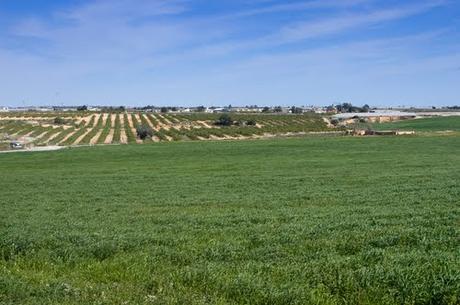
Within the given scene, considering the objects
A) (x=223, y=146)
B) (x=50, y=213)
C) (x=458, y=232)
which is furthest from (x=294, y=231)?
A: (x=223, y=146)

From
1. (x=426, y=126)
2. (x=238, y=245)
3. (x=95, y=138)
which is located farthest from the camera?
(x=426, y=126)

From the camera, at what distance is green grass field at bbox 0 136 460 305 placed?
28.0 feet

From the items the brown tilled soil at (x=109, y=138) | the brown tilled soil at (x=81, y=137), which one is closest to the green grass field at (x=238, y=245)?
the brown tilled soil at (x=109, y=138)

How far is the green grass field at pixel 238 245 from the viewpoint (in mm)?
8523

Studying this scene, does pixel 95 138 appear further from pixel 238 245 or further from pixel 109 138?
pixel 238 245

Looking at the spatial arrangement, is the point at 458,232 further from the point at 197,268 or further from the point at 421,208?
the point at 197,268

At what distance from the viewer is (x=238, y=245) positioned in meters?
12.1

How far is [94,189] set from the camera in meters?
30.3

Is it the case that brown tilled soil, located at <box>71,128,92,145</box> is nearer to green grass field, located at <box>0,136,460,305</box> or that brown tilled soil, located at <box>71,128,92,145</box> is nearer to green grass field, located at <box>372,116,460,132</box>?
green grass field, located at <box>372,116,460,132</box>

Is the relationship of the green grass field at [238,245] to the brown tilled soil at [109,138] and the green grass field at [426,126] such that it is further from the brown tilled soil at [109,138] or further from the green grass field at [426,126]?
the green grass field at [426,126]

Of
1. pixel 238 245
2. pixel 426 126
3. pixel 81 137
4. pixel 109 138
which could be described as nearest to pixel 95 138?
pixel 109 138

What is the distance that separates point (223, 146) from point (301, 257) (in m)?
62.8

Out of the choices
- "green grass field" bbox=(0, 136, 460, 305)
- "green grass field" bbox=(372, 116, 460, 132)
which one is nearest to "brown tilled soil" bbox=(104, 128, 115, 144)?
"green grass field" bbox=(372, 116, 460, 132)

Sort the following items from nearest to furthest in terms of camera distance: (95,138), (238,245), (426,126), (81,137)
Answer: (238,245) < (95,138) < (81,137) < (426,126)
